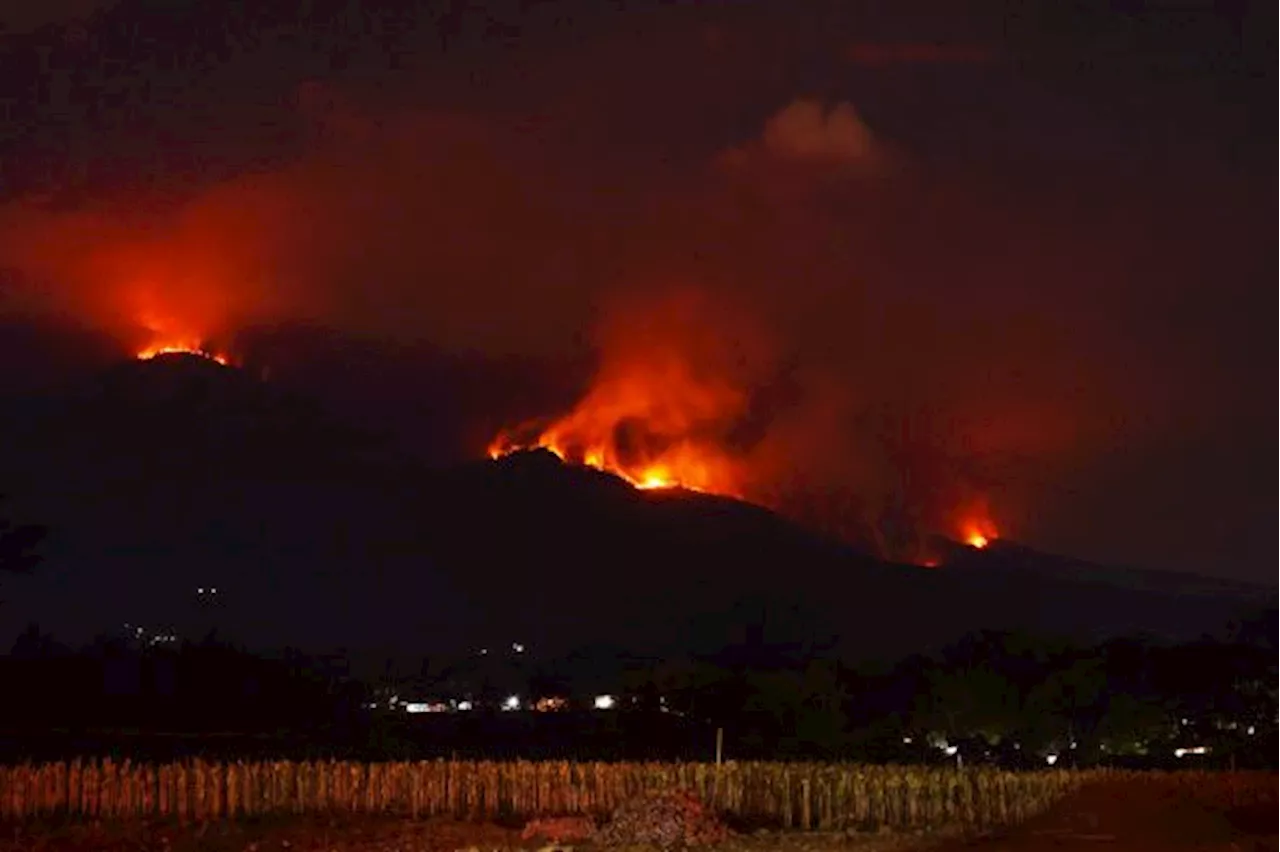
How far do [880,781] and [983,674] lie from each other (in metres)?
36.5

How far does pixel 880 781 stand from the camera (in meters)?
36.2

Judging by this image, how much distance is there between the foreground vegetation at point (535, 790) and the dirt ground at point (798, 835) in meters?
1.44

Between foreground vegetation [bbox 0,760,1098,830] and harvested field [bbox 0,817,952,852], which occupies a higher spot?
foreground vegetation [bbox 0,760,1098,830]

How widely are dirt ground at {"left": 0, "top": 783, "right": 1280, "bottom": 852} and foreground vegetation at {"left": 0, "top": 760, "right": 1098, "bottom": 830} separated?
144cm

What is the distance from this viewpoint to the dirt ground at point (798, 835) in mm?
28047

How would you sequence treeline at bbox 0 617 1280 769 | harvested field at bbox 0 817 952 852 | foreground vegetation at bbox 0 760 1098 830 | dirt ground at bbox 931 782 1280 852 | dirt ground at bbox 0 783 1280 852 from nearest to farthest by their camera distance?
dirt ground at bbox 931 782 1280 852
dirt ground at bbox 0 783 1280 852
harvested field at bbox 0 817 952 852
foreground vegetation at bbox 0 760 1098 830
treeline at bbox 0 617 1280 769

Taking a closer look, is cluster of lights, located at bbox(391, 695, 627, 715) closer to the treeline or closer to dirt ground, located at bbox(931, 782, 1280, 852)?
the treeline

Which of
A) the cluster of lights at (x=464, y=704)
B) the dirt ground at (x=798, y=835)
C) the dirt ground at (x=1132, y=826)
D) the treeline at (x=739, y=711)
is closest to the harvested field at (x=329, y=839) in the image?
the dirt ground at (x=798, y=835)

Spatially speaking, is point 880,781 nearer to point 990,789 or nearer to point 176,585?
point 990,789

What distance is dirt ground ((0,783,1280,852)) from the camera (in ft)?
92.0

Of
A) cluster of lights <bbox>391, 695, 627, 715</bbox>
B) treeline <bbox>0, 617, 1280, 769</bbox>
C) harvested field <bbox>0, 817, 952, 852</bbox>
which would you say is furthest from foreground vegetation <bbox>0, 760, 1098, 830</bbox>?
cluster of lights <bbox>391, 695, 627, 715</bbox>

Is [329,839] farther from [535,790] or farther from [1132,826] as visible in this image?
[1132,826]

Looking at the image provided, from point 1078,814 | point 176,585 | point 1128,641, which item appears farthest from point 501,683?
point 1078,814

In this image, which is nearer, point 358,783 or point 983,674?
point 358,783
